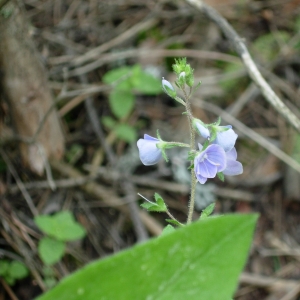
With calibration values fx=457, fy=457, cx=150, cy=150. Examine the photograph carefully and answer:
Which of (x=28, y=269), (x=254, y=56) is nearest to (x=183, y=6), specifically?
(x=254, y=56)

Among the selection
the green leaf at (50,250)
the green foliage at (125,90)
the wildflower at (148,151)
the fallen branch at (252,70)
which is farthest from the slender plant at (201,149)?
the green foliage at (125,90)

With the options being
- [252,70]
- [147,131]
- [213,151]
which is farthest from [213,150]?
[147,131]

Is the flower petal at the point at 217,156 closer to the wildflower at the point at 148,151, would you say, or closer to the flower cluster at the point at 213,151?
the flower cluster at the point at 213,151

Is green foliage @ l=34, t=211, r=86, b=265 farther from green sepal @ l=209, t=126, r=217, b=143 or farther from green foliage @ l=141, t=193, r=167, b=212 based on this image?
green sepal @ l=209, t=126, r=217, b=143

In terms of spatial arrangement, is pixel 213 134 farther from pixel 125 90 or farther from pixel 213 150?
pixel 125 90

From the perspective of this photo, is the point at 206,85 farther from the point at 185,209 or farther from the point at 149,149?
the point at 149,149

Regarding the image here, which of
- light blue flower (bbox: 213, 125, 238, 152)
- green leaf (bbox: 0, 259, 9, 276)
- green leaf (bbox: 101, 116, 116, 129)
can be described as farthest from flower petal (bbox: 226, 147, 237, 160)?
green leaf (bbox: 101, 116, 116, 129)
